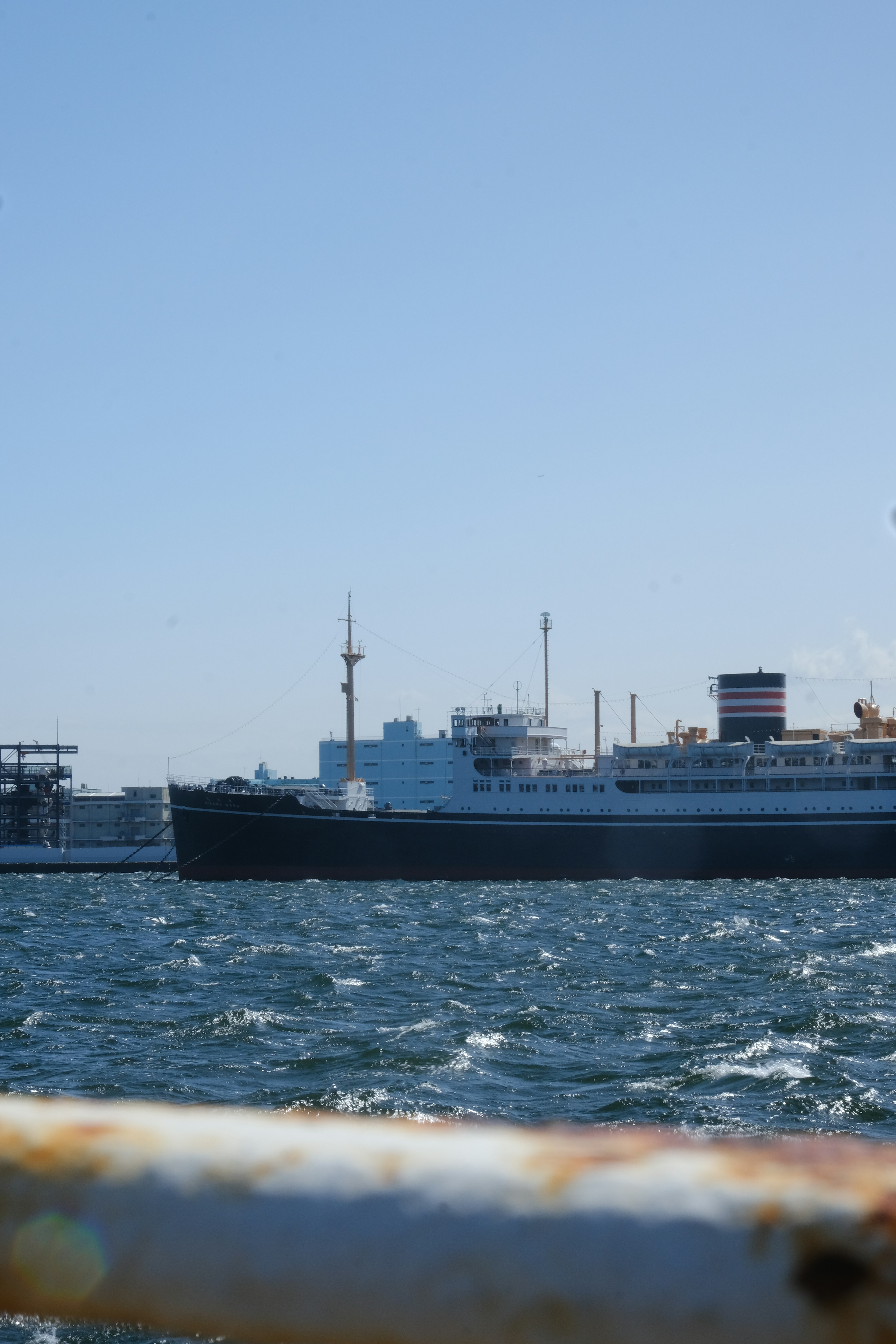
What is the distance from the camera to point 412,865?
60.1 m

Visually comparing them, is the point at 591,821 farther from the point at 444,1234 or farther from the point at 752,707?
the point at 444,1234

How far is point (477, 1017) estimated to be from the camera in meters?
20.3

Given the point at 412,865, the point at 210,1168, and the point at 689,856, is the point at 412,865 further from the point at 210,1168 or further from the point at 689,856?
the point at 210,1168

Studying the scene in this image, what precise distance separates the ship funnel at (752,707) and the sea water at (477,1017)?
86.8ft

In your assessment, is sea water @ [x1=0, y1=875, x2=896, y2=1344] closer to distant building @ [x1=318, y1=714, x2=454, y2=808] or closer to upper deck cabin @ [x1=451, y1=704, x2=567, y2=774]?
upper deck cabin @ [x1=451, y1=704, x2=567, y2=774]

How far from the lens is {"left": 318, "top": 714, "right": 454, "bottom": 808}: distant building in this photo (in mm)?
136500

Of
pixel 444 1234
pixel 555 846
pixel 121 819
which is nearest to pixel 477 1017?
pixel 444 1234

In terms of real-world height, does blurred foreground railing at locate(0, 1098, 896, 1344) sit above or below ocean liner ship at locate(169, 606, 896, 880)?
above

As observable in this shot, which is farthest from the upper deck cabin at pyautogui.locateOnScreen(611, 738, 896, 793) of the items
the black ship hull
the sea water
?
the sea water

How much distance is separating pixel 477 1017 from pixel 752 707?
50.0 m

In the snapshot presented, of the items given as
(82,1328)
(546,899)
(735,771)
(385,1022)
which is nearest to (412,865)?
(546,899)

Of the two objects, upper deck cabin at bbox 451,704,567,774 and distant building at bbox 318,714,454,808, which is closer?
upper deck cabin at bbox 451,704,567,774

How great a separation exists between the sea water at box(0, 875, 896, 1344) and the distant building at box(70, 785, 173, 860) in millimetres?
58620

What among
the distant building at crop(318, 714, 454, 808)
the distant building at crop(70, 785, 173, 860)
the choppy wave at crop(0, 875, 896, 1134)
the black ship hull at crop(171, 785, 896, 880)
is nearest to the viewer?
the choppy wave at crop(0, 875, 896, 1134)
